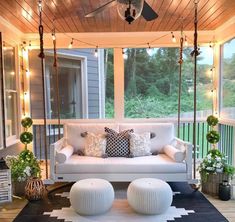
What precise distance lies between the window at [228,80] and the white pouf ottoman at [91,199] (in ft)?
8.98

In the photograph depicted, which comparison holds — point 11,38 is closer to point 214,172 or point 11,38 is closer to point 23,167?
point 23,167

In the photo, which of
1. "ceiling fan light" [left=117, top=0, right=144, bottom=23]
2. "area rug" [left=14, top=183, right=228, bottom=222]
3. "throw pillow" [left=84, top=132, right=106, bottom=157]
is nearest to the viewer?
"ceiling fan light" [left=117, top=0, right=144, bottom=23]

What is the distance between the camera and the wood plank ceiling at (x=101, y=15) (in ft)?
11.2

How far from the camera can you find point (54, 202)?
3.39 meters

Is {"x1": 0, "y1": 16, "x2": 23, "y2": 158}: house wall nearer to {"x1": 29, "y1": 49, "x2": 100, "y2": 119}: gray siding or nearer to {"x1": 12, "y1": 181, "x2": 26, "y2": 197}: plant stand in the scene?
{"x1": 29, "y1": 49, "x2": 100, "y2": 119}: gray siding

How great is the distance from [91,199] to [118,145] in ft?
4.40

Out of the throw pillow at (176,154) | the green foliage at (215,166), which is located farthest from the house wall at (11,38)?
the green foliage at (215,166)

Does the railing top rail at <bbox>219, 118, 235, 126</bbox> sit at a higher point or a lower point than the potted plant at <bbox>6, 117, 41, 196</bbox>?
higher

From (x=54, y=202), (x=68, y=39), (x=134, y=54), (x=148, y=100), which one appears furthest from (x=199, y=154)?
(x=68, y=39)

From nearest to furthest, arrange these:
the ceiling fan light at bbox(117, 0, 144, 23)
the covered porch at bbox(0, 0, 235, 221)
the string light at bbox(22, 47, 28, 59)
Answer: the ceiling fan light at bbox(117, 0, 144, 23), the covered porch at bbox(0, 0, 235, 221), the string light at bbox(22, 47, 28, 59)

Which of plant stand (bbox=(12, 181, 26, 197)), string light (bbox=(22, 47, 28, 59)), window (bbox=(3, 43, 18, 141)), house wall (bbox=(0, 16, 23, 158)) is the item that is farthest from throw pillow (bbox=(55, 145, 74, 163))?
string light (bbox=(22, 47, 28, 59))

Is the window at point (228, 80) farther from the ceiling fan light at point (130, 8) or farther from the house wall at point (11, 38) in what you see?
the house wall at point (11, 38)

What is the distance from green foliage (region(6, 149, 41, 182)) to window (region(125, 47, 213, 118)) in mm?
2162

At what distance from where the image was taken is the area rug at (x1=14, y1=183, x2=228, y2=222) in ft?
9.46
